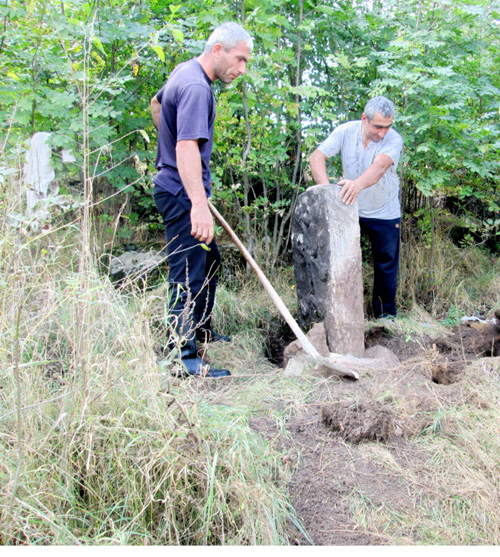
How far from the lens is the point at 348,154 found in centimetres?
459

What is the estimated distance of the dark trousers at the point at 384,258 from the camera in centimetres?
468

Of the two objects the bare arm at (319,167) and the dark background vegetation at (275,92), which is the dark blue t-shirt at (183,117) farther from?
the bare arm at (319,167)

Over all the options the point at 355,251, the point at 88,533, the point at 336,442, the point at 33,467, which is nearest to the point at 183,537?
the point at 88,533

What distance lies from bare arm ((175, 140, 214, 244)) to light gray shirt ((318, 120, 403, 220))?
1.81m

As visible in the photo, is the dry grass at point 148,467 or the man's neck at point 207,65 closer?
the dry grass at point 148,467

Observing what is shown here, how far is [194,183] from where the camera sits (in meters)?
3.13

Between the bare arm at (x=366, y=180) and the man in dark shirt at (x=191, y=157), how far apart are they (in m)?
1.11

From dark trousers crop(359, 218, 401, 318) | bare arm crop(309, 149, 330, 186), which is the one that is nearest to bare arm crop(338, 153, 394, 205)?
bare arm crop(309, 149, 330, 186)

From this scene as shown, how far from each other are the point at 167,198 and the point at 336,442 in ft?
5.95

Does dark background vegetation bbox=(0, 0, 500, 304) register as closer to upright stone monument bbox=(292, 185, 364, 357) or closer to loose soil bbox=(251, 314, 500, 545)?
upright stone monument bbox=(292, 185, 364, 357)

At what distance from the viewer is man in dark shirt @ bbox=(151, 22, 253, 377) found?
10.1 ft

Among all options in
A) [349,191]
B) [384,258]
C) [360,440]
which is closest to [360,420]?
[360,440]

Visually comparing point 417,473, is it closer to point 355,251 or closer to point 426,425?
point 426,425

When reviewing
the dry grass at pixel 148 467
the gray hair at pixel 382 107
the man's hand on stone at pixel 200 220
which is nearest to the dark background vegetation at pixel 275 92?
the gray hair at pixel 382 107
